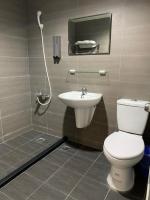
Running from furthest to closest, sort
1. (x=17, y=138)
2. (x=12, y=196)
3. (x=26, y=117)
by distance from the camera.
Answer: (x=26, y=117) → (x=17, y=138) → (x=12, y=196)

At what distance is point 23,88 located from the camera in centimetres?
265

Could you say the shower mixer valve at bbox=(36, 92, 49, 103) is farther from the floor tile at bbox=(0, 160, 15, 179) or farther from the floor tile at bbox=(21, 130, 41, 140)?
the floor tile at bbox=(0, 160, 15, 179)

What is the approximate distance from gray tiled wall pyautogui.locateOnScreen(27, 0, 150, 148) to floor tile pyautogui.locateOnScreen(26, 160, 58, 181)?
2.11 ft

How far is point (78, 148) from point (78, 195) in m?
0.83

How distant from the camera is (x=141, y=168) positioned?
1.76m

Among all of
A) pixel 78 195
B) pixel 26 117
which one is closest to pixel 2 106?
→ pixel 26 117

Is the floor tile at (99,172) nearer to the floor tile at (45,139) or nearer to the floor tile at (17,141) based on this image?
the floor tile at (45,139)

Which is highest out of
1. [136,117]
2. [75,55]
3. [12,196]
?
[75,55]

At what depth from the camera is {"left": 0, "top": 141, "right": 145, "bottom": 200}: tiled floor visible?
4.99 feet

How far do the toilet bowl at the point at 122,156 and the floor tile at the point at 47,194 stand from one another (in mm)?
524

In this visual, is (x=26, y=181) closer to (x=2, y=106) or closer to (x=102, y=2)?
(x=2, y=106)

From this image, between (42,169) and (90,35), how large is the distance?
1741 millimetres

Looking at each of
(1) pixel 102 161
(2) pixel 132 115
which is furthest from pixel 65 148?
(2) pixel 132 115

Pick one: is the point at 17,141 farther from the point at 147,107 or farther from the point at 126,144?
the point at 147,107
